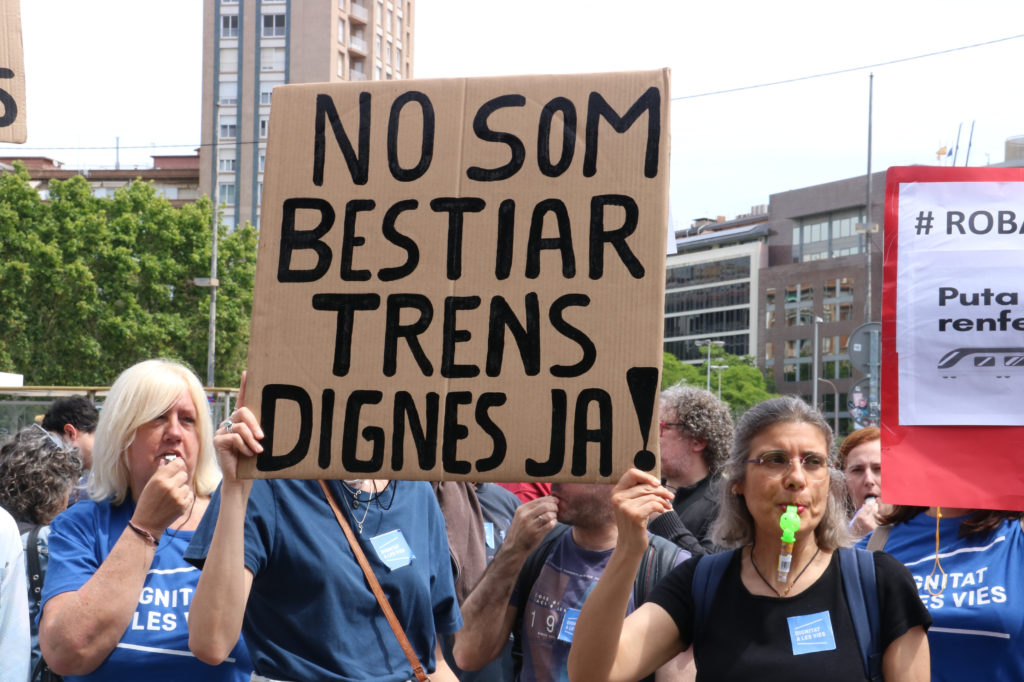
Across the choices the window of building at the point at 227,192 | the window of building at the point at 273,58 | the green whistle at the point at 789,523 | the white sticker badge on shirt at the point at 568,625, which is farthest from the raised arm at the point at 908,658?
the window of building at the point at 273,58

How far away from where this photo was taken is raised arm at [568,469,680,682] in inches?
104

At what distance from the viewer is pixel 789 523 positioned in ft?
9.62

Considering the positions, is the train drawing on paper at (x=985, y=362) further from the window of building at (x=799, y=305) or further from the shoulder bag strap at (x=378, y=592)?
the window of building at (x=799, y=305)

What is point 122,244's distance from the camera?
4156 centimetres

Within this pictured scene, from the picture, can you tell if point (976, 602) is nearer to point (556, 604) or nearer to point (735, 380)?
point (556, 604)

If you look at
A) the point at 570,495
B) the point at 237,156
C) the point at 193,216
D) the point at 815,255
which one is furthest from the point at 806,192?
the point at 570,495

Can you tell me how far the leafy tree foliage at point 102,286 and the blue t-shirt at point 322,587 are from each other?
36001mm

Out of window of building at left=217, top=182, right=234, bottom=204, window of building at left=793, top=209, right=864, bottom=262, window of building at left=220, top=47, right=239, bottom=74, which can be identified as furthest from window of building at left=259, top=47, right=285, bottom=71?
window of building at left=793, top=209, right=864, bottom=262

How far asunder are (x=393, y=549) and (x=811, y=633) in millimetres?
1086

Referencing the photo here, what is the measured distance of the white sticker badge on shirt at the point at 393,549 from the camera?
3182 millimetres

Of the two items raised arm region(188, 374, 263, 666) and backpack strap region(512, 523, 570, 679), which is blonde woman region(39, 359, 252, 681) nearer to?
raised arm region(188, 374, 263, 666)

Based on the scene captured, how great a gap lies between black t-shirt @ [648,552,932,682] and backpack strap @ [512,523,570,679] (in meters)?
0.70

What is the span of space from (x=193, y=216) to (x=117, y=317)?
193 inches

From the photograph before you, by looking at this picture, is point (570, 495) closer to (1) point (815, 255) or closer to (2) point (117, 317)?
(2) point (117, 317)
